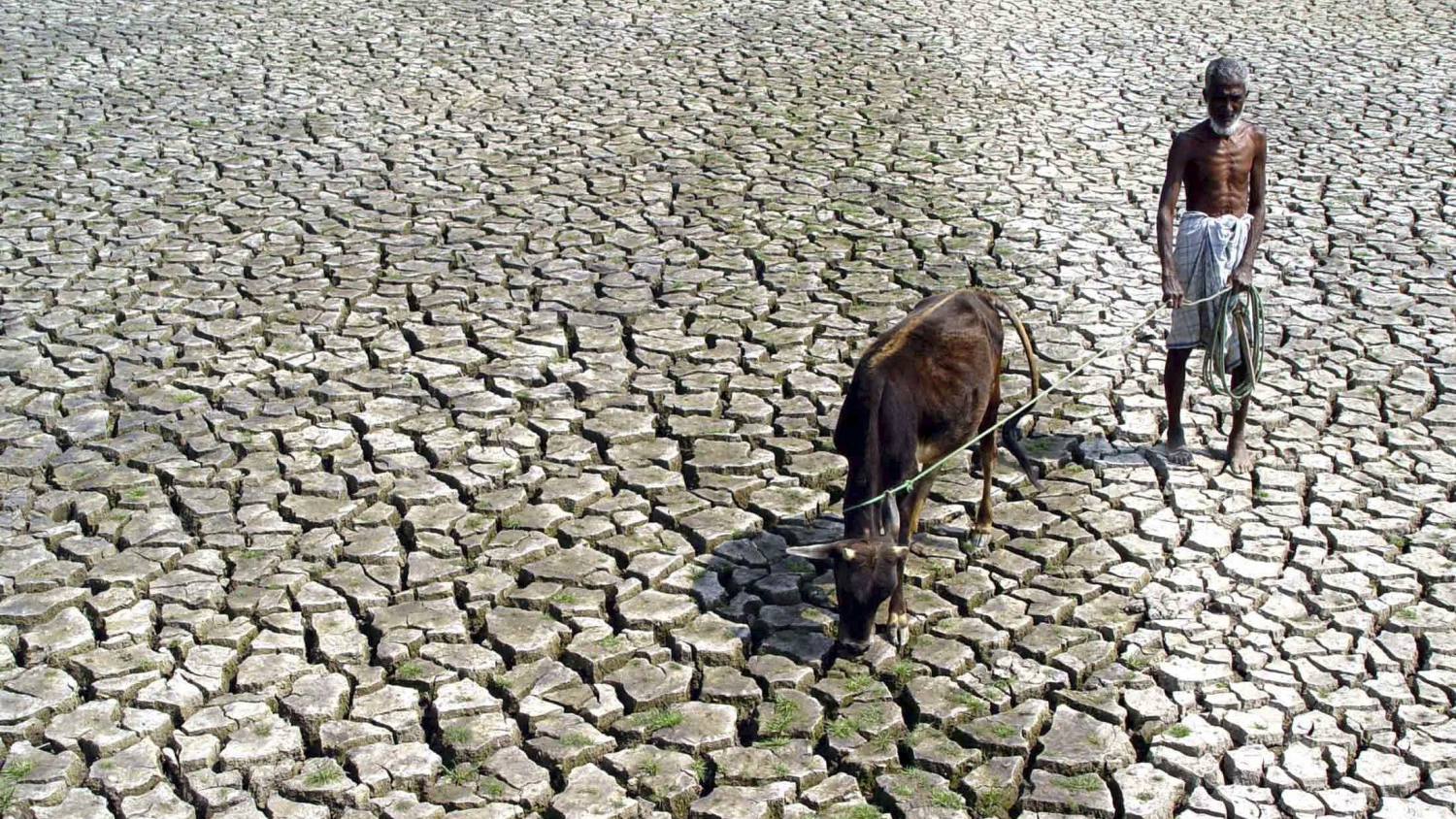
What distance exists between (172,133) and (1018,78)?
7.83m

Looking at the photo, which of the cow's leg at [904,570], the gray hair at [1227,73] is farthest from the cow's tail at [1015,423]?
the gray hair at [1227,73]

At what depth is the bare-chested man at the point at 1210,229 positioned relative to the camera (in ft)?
25.8

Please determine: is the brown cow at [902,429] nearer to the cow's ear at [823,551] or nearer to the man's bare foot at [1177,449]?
the cow's ear at [823,551]

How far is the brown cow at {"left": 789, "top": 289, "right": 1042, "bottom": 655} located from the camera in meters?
6.25

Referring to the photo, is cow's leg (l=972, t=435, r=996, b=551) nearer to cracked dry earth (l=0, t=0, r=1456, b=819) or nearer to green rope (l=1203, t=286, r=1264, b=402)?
cracked dry earth (l=0, t=0, r=1456, b=819)

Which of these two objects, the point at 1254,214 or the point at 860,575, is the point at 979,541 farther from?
the point at 1254,214

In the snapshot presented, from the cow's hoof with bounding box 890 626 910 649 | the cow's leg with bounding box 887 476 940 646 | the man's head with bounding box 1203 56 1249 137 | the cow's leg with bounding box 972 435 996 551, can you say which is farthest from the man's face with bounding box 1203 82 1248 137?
the cow's hoof with bounding box 890 626 910 649

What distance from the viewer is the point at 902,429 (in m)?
6.62

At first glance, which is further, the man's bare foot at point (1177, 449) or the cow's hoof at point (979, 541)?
the man's bare foot at point (1177, 449)

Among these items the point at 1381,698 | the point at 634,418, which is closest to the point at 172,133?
the point at 634,418

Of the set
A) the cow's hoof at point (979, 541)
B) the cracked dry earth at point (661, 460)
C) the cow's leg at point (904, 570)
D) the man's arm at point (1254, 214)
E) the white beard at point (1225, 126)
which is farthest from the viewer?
the man's arm at point (1254, 214)

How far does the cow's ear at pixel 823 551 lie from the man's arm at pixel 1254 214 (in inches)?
120

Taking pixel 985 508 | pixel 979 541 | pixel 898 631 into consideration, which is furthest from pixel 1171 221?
pixel 898 631

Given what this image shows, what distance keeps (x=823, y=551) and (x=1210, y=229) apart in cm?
312
